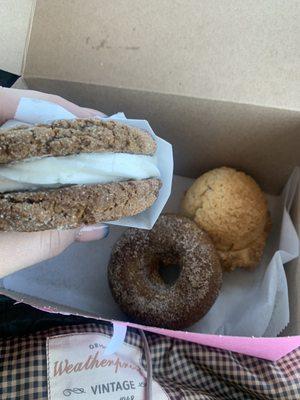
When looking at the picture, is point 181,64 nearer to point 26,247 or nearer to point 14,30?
point 14,30

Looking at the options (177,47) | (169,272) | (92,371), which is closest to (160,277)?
(169,272)

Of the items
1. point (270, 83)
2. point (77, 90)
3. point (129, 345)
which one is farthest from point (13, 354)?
point (270, 83)

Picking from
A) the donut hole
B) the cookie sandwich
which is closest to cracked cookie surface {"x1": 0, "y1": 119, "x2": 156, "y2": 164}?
the cookie sandwich

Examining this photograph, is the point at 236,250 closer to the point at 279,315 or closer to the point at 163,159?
the point at 279,315

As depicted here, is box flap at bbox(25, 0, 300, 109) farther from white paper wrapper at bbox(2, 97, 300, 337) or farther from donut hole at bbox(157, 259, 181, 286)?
donut hole at bbox(157, 259, 181, 286)

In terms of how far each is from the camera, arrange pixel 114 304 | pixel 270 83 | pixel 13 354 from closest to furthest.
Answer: pixel 13 354
pixel 270 83
pixel 114 304

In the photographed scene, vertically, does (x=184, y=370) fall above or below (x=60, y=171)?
below
